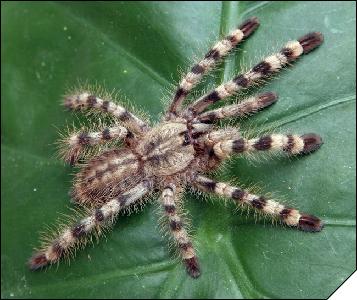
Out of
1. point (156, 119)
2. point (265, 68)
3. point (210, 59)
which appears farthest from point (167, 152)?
point (265, 68)

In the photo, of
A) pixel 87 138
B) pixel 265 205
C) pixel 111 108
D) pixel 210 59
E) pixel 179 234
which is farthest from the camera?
pixel 111 108

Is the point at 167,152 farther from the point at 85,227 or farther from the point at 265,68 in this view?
the point at 265,68

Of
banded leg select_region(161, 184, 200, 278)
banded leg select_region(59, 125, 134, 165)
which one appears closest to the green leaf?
banded leg select_region(161, 184, 200, 278)

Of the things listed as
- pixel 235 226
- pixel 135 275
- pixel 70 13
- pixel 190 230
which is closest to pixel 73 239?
pixel 135 275

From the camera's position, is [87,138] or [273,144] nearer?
[273,144]

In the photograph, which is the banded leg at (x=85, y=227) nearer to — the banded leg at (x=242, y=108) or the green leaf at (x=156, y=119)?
the green leaf at (x=156, y=119)

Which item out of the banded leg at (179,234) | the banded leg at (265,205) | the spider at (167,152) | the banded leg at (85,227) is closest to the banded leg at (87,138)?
the spider at (167,152)
